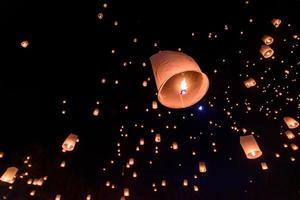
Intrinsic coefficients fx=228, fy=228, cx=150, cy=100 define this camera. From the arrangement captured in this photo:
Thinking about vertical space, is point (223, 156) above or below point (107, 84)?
below

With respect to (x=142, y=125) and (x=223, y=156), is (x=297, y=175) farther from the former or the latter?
(x=142, y=125)

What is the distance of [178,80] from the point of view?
212 centimetres

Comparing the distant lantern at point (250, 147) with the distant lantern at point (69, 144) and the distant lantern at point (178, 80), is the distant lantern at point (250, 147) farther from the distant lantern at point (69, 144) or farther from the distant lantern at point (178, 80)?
the distant lantern at point (69, 144)

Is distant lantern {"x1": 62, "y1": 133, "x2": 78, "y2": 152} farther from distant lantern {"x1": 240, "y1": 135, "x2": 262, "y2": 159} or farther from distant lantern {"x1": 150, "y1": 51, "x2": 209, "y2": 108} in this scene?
distant lantern {"x1": 150, "y1": 51, "x2": 209, "y2": 108}

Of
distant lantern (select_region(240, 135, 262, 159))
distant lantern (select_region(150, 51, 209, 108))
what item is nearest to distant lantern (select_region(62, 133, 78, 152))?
distant lantern (select_region(240, 135, 262, 159))

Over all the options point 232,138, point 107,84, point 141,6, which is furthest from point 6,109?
point 232,138

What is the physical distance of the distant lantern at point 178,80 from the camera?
179 centimetres

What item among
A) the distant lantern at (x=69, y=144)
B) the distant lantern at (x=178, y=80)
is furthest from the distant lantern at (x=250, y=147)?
the distant lantern at (x=69, y=144)

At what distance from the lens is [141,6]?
5.54m

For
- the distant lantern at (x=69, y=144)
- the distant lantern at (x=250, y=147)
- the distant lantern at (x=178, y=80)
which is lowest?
the distant lantern at (x=178, y=80)

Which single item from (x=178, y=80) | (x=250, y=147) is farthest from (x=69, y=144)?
(x=178, y=80)

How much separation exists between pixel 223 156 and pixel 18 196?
11.5 m

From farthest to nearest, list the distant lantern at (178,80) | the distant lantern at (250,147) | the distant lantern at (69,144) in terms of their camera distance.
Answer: the distant lantern at (69,144) → the distant lantern at (250,147) → the distant lantern at (178,80)

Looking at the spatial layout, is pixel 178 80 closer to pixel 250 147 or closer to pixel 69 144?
pixel 250 147
